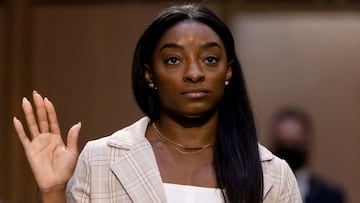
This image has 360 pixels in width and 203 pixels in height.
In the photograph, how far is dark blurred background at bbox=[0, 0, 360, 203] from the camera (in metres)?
6.06

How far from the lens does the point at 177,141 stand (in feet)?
11.0

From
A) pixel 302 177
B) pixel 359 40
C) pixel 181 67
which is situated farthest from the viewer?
pixel 359 40

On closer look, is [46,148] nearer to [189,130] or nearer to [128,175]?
[128,175]

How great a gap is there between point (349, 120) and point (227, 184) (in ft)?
9.69

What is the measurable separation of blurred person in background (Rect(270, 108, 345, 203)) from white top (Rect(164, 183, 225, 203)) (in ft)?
6.71

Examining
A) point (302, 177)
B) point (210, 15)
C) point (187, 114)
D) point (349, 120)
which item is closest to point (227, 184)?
point (187, 114)

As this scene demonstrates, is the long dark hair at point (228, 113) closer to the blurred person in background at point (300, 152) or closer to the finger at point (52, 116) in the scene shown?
the finger at point (52, 116)

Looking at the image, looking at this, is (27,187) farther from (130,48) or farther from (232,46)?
(232,46)

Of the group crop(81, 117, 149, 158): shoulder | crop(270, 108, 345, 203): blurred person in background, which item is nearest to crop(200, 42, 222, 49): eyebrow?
crop(81, 117, 149, 158): shoulder

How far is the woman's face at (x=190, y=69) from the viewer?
10.4 feet

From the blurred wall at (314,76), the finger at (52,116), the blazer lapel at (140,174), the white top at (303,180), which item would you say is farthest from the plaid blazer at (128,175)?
the blurred wall at (314,76)

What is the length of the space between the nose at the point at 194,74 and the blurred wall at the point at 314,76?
288cm

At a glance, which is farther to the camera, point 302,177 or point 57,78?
point 57,78

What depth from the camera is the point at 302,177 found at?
5316 millimetres
